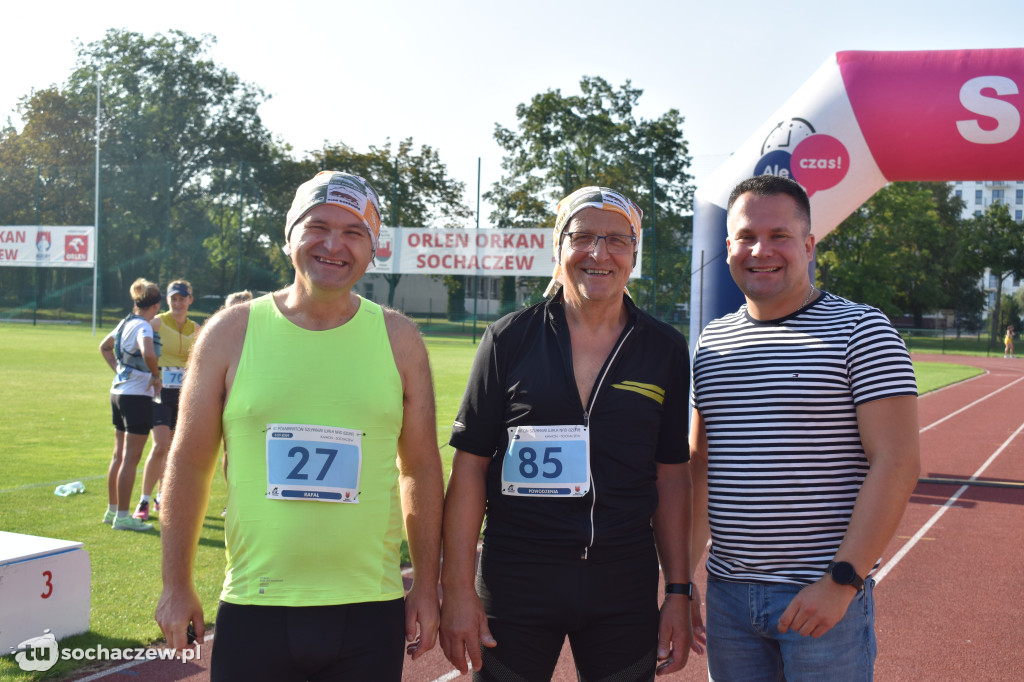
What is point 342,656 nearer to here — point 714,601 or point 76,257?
point 714,601

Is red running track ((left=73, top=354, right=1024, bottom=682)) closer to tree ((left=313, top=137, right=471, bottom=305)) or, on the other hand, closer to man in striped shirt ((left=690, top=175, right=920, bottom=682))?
man in striped shirt ((left=690, top=175, right=920, bottom=682))

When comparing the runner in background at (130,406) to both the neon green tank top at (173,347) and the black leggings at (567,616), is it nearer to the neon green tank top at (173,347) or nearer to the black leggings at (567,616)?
the neon green tank top at (173,347)

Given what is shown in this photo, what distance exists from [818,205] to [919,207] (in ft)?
177

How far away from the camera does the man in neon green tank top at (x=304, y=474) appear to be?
2295 mm

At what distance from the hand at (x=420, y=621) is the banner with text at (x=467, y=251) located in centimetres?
2898

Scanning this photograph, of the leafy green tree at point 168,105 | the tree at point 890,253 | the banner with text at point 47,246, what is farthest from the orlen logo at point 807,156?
the leafy green tree at point 168,105

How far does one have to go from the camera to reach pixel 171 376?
7.36 meters

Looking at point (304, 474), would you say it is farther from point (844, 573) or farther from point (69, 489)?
point (69, 489)

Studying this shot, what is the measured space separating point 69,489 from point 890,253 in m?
57.7

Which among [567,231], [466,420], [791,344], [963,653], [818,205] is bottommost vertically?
[963,653]

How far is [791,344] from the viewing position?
2.52 m

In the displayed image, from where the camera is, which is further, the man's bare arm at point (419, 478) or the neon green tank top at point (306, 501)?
the man's bare arm at point (419, 478)

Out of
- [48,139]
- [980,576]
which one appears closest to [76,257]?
[48,139]
